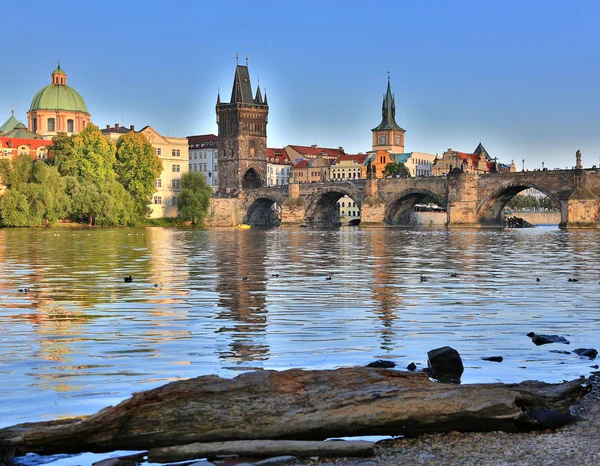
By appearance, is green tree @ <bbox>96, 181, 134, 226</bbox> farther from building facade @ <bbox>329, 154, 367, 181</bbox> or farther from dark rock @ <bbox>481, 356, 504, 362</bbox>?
building facade @ <bbox>329, 154, 367, 181</bbox>

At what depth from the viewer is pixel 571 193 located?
309 feet

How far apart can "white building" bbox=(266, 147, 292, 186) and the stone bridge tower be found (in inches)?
710

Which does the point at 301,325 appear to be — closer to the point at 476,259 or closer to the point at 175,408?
the point at 175,408

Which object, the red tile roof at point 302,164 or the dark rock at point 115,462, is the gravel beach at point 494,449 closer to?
the dark rock at point 115,462

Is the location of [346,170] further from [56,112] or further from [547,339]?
[547,339]

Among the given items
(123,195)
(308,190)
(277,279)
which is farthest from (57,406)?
(308,190)

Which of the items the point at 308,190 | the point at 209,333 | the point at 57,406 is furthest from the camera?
the point at 308,190

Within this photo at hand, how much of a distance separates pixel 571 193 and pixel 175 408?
300 ft

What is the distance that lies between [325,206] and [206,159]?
1202 inches

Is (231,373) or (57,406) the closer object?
(57,406)

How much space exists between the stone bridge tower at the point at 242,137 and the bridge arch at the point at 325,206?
14372 mm

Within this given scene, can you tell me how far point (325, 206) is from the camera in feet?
435

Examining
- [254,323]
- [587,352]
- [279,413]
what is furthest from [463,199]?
[279,413]

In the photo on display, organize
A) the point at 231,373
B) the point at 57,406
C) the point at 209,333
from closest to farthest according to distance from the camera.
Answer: the point at 57,406 → the point at 231,373 → the point at 209,333
